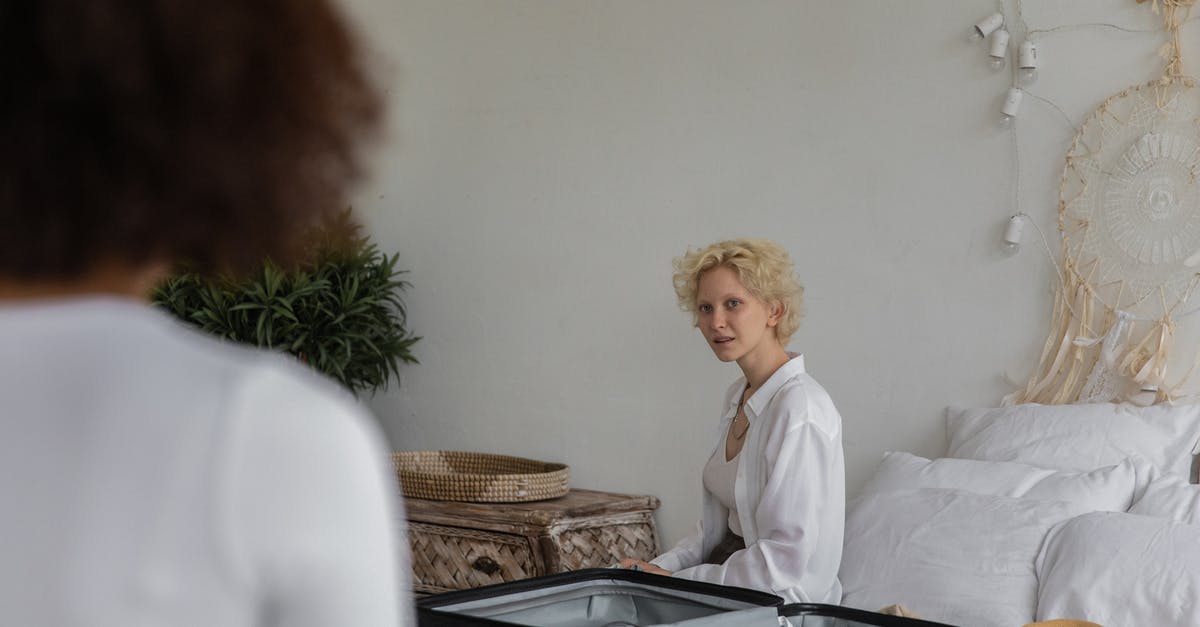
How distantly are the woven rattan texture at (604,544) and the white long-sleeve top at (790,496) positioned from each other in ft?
2.72

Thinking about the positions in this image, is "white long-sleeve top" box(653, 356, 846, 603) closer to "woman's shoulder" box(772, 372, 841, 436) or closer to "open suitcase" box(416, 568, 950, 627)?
"woman's shoulder" box(772, 372, 841, 436)

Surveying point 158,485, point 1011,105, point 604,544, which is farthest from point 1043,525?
point 158,485

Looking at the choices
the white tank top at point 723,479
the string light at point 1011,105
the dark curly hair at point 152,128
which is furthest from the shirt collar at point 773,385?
the dark curly hair at point 152,128

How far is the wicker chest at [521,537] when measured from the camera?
3.44m

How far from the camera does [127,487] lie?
0.49m

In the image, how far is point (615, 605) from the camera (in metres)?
1.72

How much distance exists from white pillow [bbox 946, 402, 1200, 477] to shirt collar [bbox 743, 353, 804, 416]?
1.72ft

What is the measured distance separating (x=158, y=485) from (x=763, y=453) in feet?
7.13

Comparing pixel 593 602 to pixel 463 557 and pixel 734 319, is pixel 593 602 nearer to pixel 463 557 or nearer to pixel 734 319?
pixel 734 319

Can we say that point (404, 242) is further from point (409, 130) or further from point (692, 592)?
point (692, 592)

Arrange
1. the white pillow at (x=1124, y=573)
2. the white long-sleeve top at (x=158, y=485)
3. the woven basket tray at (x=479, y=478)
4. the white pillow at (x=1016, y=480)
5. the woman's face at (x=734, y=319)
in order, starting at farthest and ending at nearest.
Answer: the woven basket tray at (x=479, y=478) < the woman's face at (x=734, y=319) < the white pillow at (x=1016, y=480) < the white pillow at (x=1124, y=573) < the white long-sleeve top at (x=158, y=485)

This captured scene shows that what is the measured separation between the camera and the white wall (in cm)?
311

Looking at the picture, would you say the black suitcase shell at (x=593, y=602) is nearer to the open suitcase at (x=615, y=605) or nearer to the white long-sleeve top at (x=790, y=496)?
the open suitcase at (x=615, y=605)

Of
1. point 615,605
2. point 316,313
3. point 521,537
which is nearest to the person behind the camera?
point 615,605
